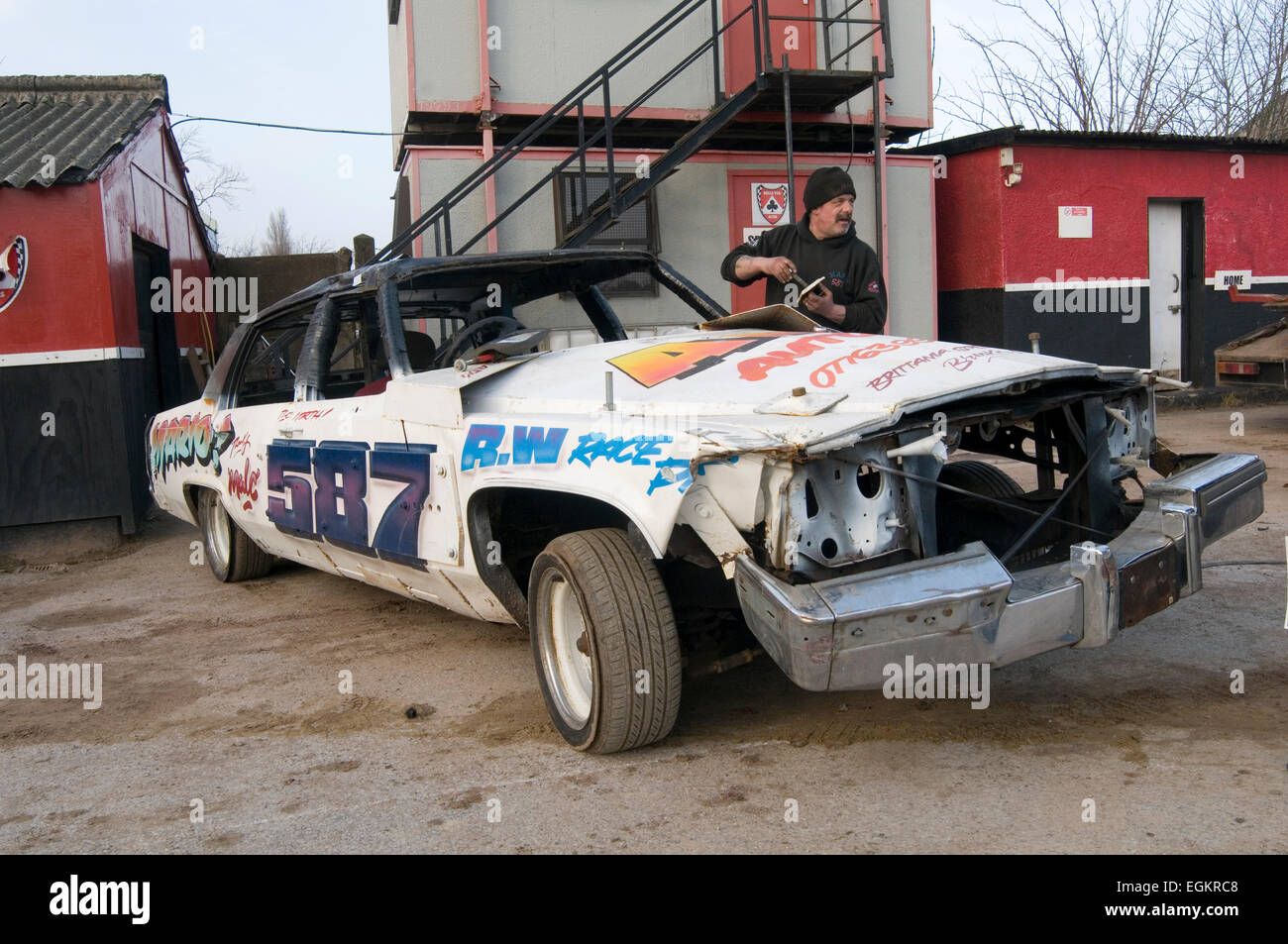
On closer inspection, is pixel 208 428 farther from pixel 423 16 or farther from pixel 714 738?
pixel 423 16

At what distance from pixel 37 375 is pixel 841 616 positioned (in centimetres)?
703

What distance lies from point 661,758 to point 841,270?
2713 mm

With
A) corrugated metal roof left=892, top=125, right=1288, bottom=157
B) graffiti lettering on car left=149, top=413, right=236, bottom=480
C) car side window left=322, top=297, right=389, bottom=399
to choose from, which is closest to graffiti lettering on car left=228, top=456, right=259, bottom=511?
graffiti lettering on car left=149, top=413, right=236, bottom=480

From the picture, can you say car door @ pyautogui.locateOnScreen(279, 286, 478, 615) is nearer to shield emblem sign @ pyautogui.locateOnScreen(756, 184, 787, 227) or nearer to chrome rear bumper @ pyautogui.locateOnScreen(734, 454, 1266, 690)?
chrome rear bumper @ pyautogui.locateOnScreen(734, 454, 1266, 690)

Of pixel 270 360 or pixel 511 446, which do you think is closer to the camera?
pixel 511 446

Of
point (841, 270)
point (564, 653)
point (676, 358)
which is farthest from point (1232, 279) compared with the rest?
point (564, 653)

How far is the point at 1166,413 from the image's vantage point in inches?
484

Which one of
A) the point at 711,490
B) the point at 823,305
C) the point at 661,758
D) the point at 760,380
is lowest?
the point at 661,758

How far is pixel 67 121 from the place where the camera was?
9.71 metres

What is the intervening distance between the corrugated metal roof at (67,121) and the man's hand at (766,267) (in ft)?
17.0

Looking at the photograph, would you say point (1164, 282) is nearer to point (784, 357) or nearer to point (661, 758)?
point (784, 357)

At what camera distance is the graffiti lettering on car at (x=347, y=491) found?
3.98 m

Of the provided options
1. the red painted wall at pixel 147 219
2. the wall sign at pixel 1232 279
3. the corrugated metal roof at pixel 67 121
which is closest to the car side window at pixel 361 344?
the red painted wall at pixel 147 219

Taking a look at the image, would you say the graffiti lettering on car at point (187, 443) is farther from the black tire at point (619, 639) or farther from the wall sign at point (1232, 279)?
the wall sign at point (1232, 279)
